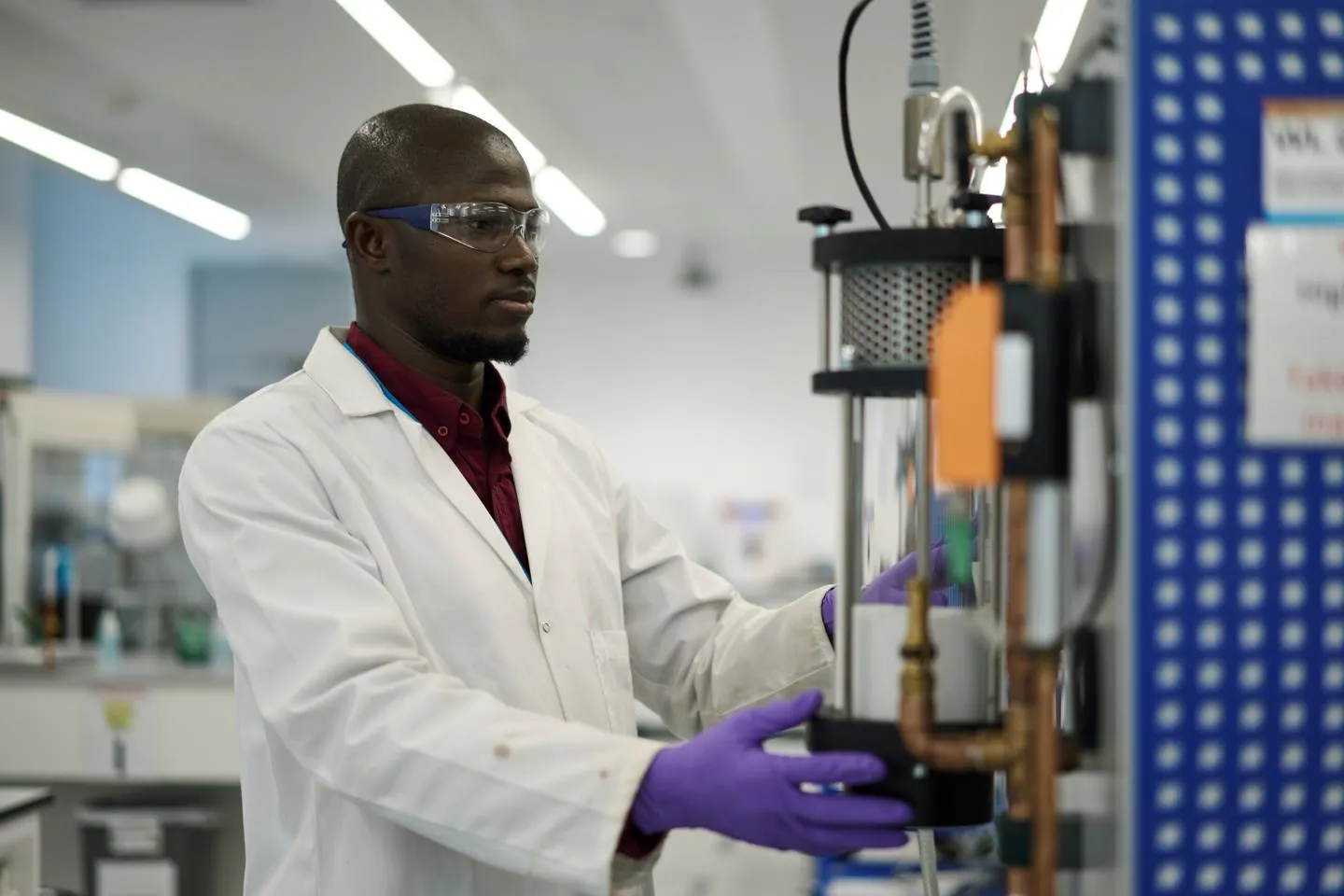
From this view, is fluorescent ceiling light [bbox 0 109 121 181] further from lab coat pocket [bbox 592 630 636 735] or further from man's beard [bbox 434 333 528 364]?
lab coat pocket [bbox 592 630 636 735]

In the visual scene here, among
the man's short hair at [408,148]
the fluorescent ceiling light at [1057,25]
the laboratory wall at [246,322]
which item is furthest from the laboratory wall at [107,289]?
the man's short hair at [408,148]

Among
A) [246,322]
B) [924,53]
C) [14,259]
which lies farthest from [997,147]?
[246,322]

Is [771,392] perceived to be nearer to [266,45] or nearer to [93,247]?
[93,247]

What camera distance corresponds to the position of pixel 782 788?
0.98 metres

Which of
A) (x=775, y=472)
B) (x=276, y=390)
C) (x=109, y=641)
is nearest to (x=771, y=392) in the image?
(x=775, y=472)

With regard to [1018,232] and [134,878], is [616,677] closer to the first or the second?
[1018,232]

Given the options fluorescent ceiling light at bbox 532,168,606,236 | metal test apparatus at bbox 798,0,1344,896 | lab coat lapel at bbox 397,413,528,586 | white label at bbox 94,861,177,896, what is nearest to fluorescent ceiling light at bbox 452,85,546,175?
fluorescent ceiling light at bbox 532,168,606,236

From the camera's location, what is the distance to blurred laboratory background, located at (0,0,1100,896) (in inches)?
149

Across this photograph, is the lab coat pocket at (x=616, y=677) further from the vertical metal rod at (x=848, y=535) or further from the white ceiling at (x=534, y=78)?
the white ceiling at (x=534, y=78)

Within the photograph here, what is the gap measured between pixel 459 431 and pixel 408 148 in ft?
1.08

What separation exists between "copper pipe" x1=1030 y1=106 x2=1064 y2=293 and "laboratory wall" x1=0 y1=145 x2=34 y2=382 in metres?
6.01

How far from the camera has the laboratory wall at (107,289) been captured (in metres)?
7.82

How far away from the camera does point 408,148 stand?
1513mm

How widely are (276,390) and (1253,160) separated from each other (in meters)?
1.02
